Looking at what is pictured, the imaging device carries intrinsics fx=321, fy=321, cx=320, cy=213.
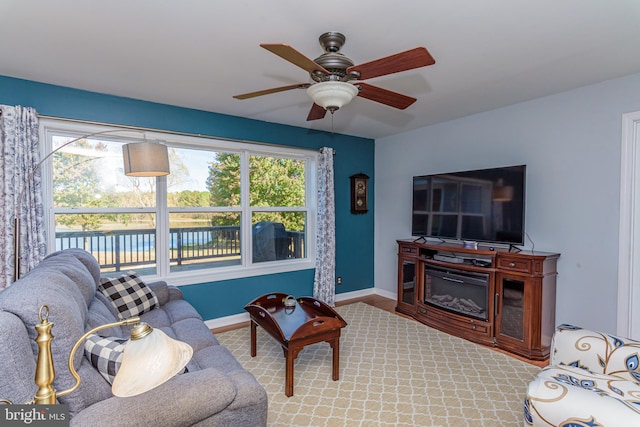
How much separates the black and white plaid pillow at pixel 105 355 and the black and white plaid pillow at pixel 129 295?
4.04 feet

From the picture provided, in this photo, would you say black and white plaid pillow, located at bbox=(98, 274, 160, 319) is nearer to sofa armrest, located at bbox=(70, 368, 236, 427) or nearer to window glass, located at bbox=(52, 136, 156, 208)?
window glass, located at bbox=(52, 136, 156, 208)

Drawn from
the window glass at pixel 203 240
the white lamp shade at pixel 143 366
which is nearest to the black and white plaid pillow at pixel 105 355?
the white lamp shade at pixel 143 366

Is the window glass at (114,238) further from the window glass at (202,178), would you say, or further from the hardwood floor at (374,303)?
the hardwood floor at (374,303)

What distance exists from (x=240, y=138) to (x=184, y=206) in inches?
41.4

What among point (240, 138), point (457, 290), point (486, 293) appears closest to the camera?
point (486, 293)

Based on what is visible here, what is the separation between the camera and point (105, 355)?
139cm

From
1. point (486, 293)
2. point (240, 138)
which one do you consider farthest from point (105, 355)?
point (486, 293)

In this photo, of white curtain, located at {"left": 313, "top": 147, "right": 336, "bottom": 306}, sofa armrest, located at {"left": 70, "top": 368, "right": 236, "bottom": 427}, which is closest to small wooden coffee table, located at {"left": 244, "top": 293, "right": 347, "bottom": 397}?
sofa armrest, located at {"left": 70, "top": 368, "right": 236, "bottom": 427}

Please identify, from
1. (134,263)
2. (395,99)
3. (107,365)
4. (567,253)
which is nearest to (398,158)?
(567,253)

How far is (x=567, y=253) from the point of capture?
3090 millimetres

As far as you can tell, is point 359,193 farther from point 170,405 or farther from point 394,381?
point 170,405

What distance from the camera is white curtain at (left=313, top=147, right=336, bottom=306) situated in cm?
445

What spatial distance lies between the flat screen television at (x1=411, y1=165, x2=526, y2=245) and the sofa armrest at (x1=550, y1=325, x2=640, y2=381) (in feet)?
4.47

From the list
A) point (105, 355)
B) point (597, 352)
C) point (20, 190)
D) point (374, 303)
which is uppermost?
point (20, 190)
